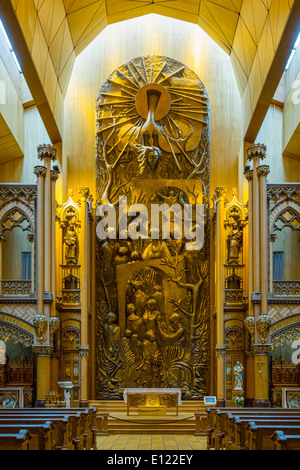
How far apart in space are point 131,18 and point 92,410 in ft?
54.7

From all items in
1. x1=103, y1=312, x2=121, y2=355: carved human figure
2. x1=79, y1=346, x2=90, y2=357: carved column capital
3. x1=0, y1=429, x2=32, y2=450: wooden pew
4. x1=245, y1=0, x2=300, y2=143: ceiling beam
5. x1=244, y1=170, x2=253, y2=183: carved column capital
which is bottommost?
x1=0, y1=429, x2=32, y2=450: wooden pew

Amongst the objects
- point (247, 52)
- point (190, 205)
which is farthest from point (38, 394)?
point (247, 52)

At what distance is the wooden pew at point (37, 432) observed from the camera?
10.1 meters

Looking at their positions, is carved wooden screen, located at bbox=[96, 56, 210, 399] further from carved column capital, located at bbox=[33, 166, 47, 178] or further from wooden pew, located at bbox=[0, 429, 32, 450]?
wooden pew, located at bbox=[0, 429, 32, 450]

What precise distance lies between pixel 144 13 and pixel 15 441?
21.0 metres

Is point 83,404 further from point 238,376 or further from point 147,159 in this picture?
point 147,159

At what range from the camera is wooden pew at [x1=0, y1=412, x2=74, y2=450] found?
449 inches

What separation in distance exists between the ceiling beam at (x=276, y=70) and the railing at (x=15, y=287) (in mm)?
9326

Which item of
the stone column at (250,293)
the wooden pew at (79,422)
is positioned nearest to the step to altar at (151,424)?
the stone column at (250,293)

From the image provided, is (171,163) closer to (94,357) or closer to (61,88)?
(61,88)

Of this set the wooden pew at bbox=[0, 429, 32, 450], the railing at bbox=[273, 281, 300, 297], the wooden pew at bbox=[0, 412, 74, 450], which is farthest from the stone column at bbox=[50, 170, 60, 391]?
the wooden pew at bbox=[0, 429, 32, 450]

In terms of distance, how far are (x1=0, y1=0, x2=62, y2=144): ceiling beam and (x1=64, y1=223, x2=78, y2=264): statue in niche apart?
11.9 feet

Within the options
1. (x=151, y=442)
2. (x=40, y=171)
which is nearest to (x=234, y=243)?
(x=40, y=171)

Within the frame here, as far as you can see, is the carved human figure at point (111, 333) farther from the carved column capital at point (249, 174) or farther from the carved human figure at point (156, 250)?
the carved column capital at point (249, 174)
